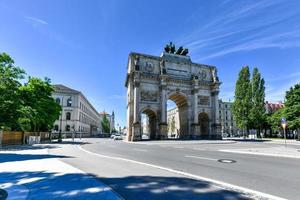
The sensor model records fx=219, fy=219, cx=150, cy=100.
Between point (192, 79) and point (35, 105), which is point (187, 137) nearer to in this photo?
point (192, 79)

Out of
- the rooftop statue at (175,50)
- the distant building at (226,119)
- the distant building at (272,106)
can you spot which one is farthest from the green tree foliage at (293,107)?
the distant building at (226,119)

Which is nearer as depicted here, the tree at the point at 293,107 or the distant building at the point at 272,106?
the tree at the point at 293,107

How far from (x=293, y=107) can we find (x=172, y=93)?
2550cm

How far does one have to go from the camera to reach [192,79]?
54.1 meters

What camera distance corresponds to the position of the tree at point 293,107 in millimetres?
43625

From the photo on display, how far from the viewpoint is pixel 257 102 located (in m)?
56.7

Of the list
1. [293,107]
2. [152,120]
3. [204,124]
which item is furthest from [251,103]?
[152,120]

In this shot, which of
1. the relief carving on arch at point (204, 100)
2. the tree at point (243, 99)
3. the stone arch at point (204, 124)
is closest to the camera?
the relief carving on arch at point (204, 100)

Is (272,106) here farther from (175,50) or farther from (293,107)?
(175,50)

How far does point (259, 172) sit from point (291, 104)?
1834 inches

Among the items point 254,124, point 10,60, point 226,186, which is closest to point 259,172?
point 226,186

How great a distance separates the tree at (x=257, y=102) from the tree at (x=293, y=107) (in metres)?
8.09

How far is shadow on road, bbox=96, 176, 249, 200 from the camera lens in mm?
5508

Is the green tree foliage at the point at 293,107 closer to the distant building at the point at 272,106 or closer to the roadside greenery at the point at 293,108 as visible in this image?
the roadside greenery at the point at 293,108
